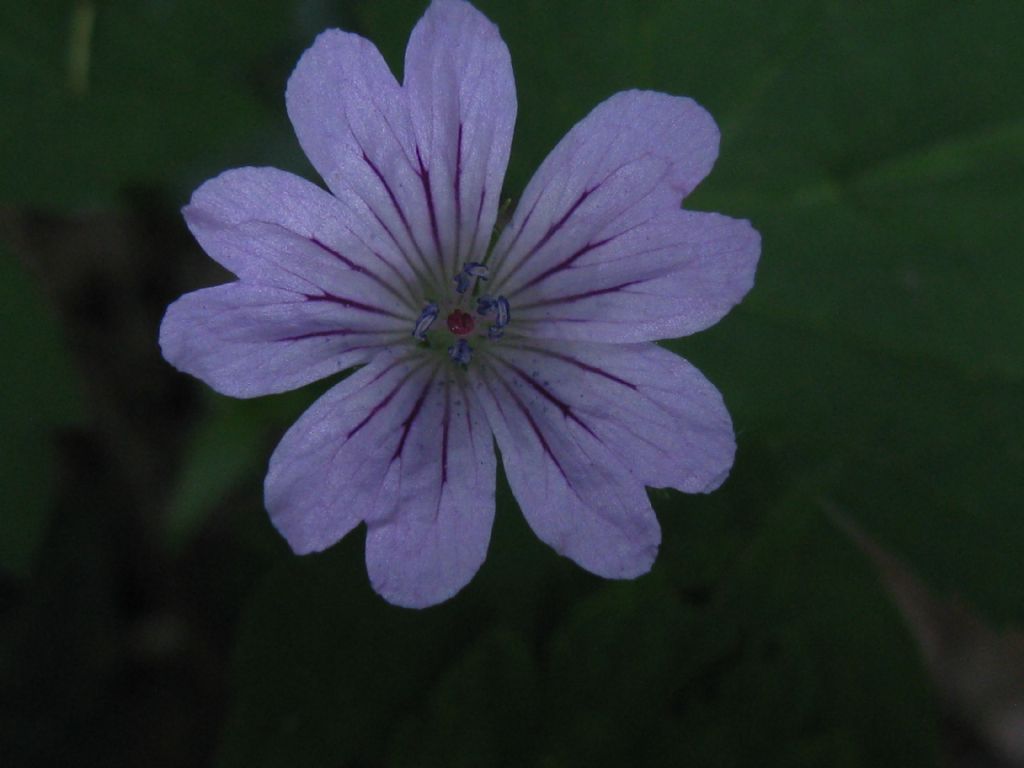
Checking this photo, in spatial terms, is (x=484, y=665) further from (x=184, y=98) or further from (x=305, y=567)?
(x=184, y=98)

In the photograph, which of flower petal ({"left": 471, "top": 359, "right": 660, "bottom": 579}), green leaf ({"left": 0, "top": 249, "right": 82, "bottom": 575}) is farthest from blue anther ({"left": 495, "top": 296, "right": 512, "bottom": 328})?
green leaf ({"left": 0, "top": 249, "right": 82, "bottom": 575})

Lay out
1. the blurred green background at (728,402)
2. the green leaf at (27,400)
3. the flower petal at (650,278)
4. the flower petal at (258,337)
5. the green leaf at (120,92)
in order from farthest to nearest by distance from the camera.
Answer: the green leaf at (120,92) < the green leaf at (27,400) < the blurred green background at (728,402) < the flower petal at (650,278) < the flower petal at (258,337)

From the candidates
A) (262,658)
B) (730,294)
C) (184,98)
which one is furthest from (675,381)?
(184,98)

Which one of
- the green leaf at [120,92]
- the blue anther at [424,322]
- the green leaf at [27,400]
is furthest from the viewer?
the green leaf at [120,92]

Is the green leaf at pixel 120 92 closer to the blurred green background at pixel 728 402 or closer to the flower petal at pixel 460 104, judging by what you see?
the blurred green background at pixel 728 402

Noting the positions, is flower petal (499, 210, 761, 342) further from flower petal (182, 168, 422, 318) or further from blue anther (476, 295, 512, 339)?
flower petal (182, 168, 422, 318)

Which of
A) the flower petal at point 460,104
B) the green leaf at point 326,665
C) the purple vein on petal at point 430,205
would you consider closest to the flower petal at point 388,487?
the purple vein on petal at point 430,205

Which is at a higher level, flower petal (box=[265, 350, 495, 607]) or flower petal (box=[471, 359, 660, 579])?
flower petal (box=[265, 350, 495, 607])
